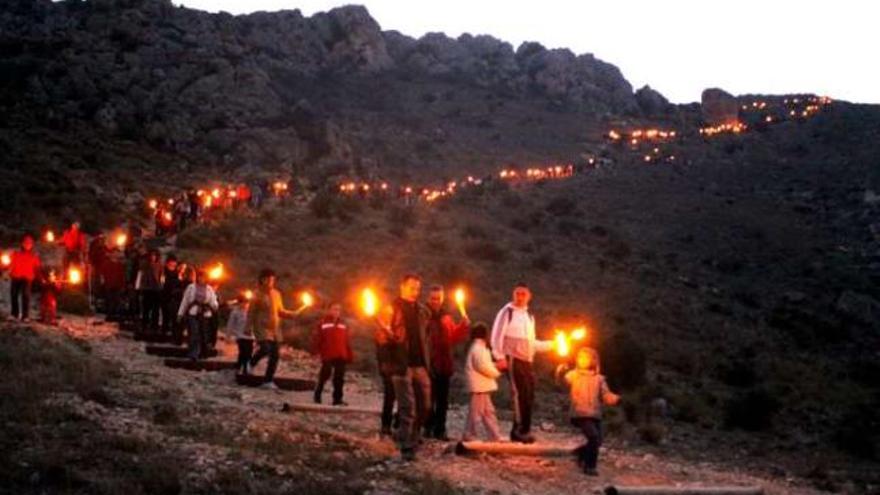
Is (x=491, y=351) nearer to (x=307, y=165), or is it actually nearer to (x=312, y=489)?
(x=312, y=489)

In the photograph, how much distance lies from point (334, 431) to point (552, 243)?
110ft

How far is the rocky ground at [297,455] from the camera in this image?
30.6 ft

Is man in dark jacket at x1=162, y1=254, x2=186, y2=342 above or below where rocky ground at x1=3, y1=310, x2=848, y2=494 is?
above

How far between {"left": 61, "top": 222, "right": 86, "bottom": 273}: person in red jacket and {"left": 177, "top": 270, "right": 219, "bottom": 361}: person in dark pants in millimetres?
6586

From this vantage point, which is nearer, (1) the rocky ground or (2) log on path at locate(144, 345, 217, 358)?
(1) the rocky ground

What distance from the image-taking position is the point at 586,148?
276ft

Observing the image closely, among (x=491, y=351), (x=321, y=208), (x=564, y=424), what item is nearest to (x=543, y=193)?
(x=321, y=208)

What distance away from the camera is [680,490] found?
10.5 m

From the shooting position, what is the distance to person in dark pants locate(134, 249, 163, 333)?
19484 mm

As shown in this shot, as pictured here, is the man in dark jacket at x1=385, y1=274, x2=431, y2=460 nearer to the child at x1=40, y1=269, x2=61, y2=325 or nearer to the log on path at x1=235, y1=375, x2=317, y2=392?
the log on path at x1=235, y1=375, x2=317, y2=392

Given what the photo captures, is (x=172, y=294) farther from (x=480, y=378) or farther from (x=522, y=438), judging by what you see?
(x=522, y=438)

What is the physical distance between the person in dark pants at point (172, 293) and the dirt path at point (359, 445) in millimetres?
2013

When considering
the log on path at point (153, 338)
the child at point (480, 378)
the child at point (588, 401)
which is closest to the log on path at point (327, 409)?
the child at point (480, 378)

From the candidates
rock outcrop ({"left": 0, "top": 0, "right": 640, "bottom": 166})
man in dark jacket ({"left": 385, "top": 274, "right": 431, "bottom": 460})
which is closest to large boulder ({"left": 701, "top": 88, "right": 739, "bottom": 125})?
rock outcrop ({"left": 0, "top": 0, "right": 640, "bottom": 166})
